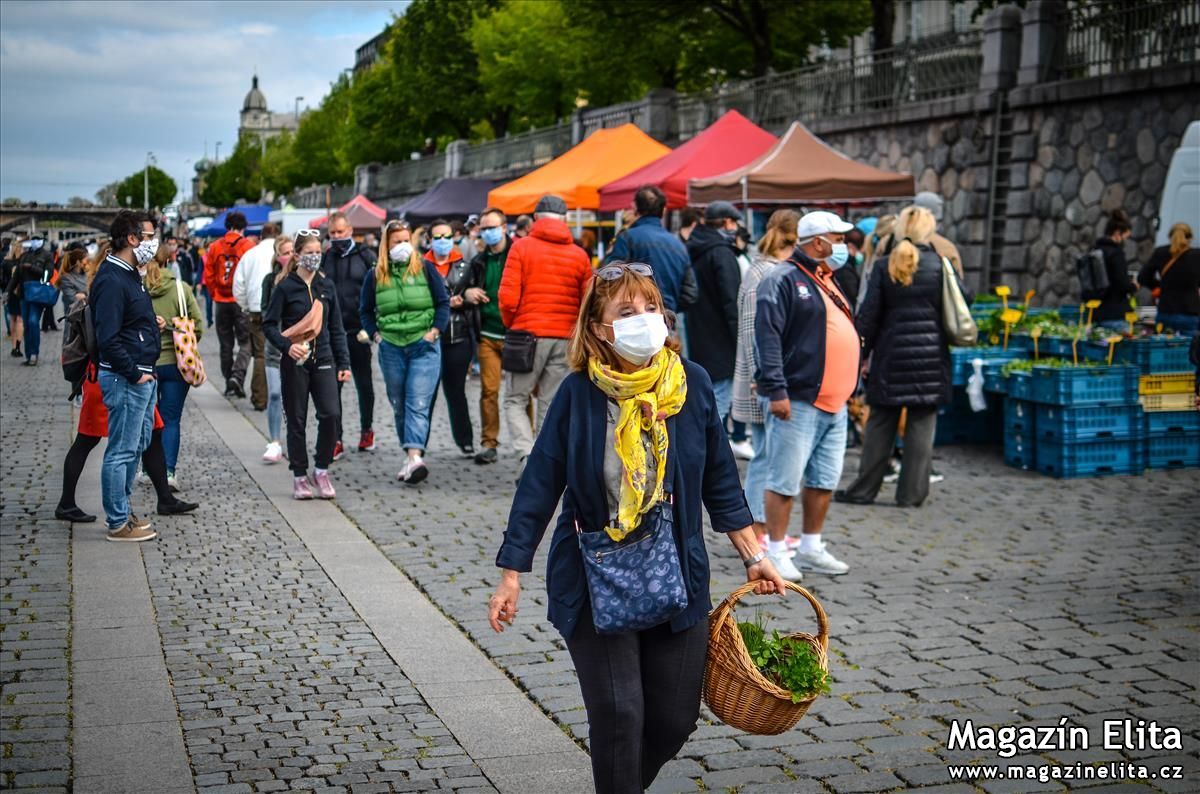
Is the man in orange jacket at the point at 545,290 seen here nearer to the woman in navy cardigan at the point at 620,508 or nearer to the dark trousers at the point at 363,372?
the dark trousers at the point at 363,372

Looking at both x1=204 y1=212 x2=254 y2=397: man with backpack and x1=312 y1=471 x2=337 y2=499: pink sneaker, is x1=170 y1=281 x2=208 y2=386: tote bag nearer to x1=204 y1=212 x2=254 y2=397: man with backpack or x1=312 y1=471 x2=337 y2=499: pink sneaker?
x1=312 y1=471 x2=337 y2=499: pink sneaker

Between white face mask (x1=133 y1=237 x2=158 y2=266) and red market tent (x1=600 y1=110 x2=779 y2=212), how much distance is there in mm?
8946

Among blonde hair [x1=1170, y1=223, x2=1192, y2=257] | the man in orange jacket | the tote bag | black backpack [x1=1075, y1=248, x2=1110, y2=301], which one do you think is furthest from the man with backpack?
blonde hair [x1=1170, y1=223, x2=1192, y2=257]

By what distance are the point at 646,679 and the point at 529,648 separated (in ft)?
7.94

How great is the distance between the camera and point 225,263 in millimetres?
16406

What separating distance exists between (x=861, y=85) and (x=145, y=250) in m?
17.8

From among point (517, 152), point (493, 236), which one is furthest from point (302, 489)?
point (517, 152)

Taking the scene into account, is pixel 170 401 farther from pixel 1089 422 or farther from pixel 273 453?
pixel 1089 422

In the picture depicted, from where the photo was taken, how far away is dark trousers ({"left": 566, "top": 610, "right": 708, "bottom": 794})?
3.93 meters

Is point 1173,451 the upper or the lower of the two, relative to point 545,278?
lower

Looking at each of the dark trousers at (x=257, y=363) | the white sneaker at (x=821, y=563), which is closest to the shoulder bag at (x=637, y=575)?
the white sneaker at (x=821, y=563)

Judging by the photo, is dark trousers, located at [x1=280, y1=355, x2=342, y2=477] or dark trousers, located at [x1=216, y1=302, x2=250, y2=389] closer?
dark trousers, located at [x1=280, y1=355, x2=342, y2=477]

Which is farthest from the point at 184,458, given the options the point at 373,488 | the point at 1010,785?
the point at 1010,785

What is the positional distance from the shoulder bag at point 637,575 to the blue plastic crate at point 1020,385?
799 cm
